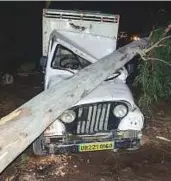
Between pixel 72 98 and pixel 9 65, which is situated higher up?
pixel 72 98

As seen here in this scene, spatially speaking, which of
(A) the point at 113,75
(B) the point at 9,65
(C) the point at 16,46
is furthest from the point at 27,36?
(A) the point at 113,75

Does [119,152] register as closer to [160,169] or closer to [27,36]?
[160,169]

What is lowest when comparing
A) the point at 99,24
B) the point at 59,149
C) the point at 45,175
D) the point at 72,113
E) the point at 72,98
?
the point at 45,175

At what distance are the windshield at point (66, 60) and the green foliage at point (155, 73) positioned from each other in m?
1.35

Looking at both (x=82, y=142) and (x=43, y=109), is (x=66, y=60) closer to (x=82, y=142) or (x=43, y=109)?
(x=82, y=142)

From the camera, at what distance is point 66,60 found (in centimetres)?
671

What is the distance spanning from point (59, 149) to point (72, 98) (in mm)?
988

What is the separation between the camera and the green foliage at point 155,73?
23.2 ft

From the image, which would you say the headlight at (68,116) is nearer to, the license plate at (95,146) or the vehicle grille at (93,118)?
the vehicle grille at (93,118)

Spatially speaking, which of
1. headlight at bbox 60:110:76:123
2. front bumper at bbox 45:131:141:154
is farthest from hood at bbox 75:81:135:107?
front bumper at bbox 45:131:141:154

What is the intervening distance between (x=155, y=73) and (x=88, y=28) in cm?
196

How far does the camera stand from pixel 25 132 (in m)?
4.06

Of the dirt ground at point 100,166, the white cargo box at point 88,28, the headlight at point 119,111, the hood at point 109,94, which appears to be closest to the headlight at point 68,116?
the hood at point 109,94

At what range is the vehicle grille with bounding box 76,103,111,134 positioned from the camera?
209 inches
